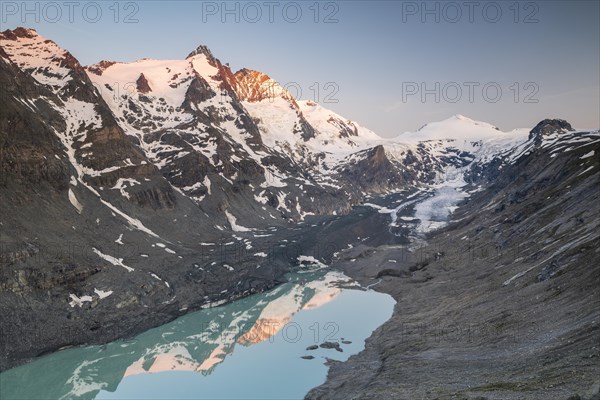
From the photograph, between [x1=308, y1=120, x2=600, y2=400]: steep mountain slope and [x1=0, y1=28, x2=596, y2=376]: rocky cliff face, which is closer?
[x1=308, y1=120, x2=600, y2=400]: steep mountain slope

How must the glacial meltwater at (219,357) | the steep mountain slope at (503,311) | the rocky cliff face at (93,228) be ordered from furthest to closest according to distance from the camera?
1. the rocky cliff face at (93,228)
2. the glacial meltwater at (219,357)
3. the steep mountain slope at (503,311)

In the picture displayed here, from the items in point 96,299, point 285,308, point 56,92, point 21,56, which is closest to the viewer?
point 96,299

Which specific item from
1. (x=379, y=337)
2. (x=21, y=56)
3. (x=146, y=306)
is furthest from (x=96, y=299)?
(x=21, y=56)

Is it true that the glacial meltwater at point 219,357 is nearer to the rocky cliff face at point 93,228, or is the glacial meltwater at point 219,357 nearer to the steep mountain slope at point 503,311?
the rocky cliff face at point 93,228

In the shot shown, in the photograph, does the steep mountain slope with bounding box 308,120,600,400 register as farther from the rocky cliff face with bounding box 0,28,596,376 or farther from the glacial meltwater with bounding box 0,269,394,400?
the rocky cliff face with bounding box 0,28,596,376

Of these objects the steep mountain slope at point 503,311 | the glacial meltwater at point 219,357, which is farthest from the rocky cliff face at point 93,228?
the steep mountain slope at point 503,311

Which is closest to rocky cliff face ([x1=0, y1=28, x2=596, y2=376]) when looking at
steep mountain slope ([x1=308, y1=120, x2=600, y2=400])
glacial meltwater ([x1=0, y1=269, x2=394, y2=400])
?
glacial meltwater ([x1=0, y1=269, x2=394, y2=400])

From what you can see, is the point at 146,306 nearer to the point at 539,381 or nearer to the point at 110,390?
the point at 110,390

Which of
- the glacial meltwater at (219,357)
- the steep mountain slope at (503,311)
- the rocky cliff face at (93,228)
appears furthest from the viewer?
the rocky cliff face at (93,228)
